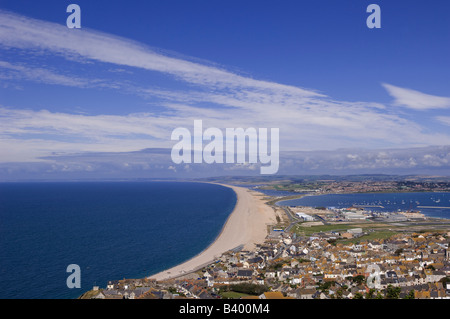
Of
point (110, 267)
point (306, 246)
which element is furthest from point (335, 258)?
point (110, 267)

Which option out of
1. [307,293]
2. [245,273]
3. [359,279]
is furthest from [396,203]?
[307,293]

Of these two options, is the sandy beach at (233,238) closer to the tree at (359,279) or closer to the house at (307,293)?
the house at (307,293)

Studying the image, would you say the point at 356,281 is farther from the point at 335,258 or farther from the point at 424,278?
the point at 335,258

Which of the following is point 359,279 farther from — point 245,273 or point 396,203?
point 396,203

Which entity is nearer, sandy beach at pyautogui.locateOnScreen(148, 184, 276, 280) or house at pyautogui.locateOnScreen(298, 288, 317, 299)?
house at pyautogui.locateOnScreen(298, 288, 317, 299)

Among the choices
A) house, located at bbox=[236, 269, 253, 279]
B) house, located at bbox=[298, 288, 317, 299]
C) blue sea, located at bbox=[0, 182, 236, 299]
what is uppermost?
house, located at bbox=[298, 288, 317, 299]

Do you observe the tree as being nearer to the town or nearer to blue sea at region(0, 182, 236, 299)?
the town

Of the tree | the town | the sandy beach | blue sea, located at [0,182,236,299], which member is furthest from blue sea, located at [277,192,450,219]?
the tree

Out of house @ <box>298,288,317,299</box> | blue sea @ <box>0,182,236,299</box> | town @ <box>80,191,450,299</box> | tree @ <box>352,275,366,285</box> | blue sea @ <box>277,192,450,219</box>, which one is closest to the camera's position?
town @ <box>80,191,450,299</box>
